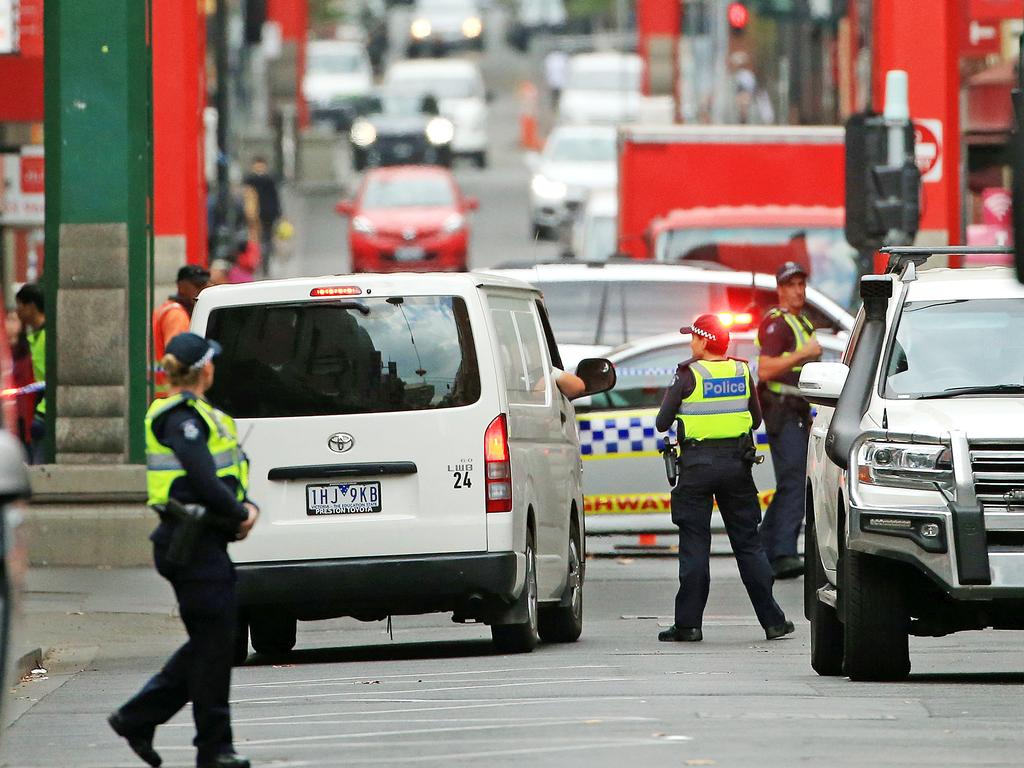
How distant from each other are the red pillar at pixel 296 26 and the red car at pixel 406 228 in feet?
84.3

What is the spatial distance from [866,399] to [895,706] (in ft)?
5.14

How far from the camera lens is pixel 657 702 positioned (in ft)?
34.1

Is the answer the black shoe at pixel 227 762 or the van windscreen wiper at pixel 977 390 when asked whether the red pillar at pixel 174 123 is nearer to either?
the van windscreen wiper at pixel 977 390

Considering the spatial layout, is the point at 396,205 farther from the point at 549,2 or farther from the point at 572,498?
the point at 549,2

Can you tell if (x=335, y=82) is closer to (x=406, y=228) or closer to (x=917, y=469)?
(x=406, y=228)

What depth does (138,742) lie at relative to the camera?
29.2ft

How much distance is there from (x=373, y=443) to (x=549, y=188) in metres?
35.2

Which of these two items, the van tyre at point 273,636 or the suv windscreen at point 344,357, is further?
the van tyre at point 273,636

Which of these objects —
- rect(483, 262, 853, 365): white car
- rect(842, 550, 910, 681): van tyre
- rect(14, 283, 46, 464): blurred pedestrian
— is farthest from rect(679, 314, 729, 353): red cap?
rect(14, 283, 46, 464): blurred pedestrian

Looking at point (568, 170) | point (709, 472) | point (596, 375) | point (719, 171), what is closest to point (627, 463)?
point (596, 375)

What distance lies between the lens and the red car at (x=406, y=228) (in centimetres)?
4191

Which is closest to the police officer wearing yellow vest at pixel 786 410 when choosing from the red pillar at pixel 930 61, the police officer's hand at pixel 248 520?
the police officer's hand at pixel 248 520

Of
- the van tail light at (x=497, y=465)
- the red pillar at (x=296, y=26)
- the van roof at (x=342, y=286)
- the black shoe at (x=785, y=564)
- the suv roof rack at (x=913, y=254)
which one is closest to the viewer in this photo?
the suv roof rack at (x=913, y=254)

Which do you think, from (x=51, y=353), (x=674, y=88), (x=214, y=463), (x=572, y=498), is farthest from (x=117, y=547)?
(x=674, y=88)
